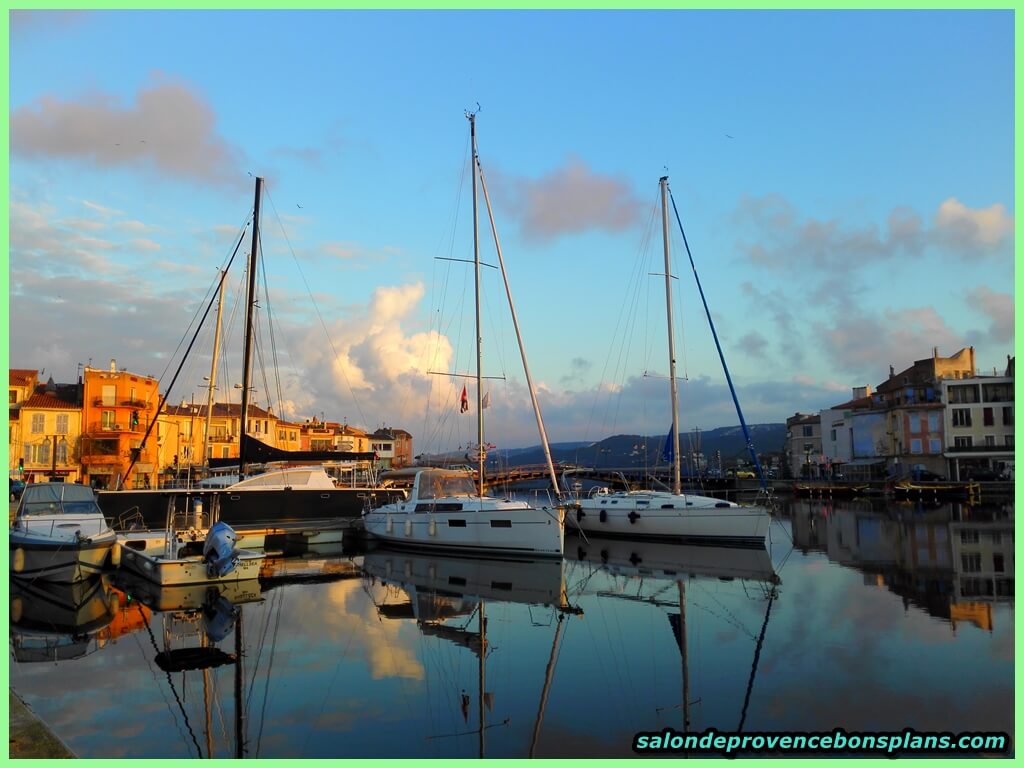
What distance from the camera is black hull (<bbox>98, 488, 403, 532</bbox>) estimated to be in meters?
36.6

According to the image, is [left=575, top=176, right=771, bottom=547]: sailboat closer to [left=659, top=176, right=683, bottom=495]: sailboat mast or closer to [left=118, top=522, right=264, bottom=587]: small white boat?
[left=659, top=176, right=683, bottom=495]: sailboat mast

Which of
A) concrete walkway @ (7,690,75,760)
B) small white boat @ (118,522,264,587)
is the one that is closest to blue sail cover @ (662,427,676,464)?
small white boat @ (118,522,264,587)

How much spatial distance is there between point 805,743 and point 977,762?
2.06 m

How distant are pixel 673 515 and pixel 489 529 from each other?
31.4 ft

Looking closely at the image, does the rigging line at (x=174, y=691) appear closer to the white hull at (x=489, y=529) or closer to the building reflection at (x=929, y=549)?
the white hull at (x=489, y=529)

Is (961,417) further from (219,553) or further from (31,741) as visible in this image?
(31,741)

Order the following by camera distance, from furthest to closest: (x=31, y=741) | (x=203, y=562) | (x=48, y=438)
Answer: (x=48, y=438) → (x=203, y=562) → (x=31, y=741)

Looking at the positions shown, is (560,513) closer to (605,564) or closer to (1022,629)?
(605,564)

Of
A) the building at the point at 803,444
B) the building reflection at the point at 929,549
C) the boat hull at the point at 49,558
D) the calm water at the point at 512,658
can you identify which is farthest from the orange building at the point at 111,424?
the building at the point at 803,444

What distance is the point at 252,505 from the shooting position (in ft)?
128

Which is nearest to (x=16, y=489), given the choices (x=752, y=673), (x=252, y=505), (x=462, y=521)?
(x=252, y=505)

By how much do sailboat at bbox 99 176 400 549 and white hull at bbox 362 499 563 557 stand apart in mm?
6281

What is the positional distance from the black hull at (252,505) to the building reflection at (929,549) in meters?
22.6

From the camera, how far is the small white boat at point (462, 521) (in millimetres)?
29422
